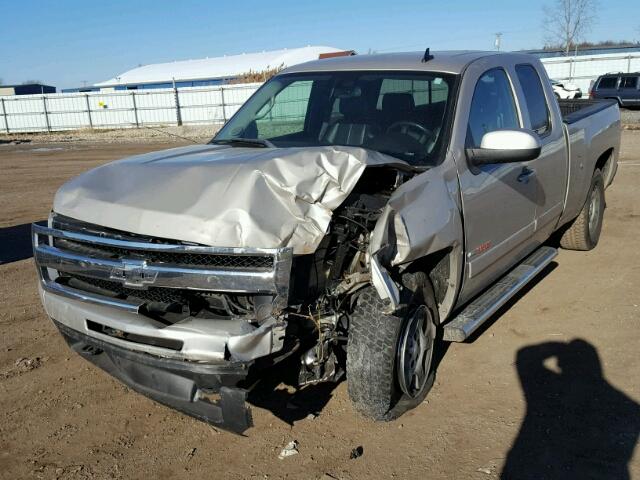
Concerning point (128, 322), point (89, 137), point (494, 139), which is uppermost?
point (494, 139)

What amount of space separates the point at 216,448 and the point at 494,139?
246 cm

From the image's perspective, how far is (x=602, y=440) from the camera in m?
3.38

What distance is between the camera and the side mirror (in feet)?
12.4

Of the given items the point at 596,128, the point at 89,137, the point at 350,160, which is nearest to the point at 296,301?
the point at 350,160

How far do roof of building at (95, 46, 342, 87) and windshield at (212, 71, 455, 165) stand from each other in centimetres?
5395

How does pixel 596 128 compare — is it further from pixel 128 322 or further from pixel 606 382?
pixel 128 322

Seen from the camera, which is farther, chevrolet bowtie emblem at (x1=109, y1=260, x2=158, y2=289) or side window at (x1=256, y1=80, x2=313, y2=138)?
side window at (x1=256, y1=80, x2=313, y2=138)

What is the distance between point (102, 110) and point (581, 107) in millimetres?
32068

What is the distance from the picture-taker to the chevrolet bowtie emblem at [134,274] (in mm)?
3041

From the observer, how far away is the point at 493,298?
4.47 m

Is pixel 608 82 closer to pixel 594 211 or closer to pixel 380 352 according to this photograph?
pixel 594 211

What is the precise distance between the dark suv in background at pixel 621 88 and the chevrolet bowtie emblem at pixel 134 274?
27992mm

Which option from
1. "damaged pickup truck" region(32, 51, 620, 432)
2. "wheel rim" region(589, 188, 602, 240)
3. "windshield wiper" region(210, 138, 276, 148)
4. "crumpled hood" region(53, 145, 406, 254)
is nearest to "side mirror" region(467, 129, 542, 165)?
"damaged pickup truck" region(32, 51, 620, 432)

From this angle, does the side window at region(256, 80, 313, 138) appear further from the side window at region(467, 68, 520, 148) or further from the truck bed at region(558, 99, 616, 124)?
the truck bed at region(558, 99, 616, 124)
